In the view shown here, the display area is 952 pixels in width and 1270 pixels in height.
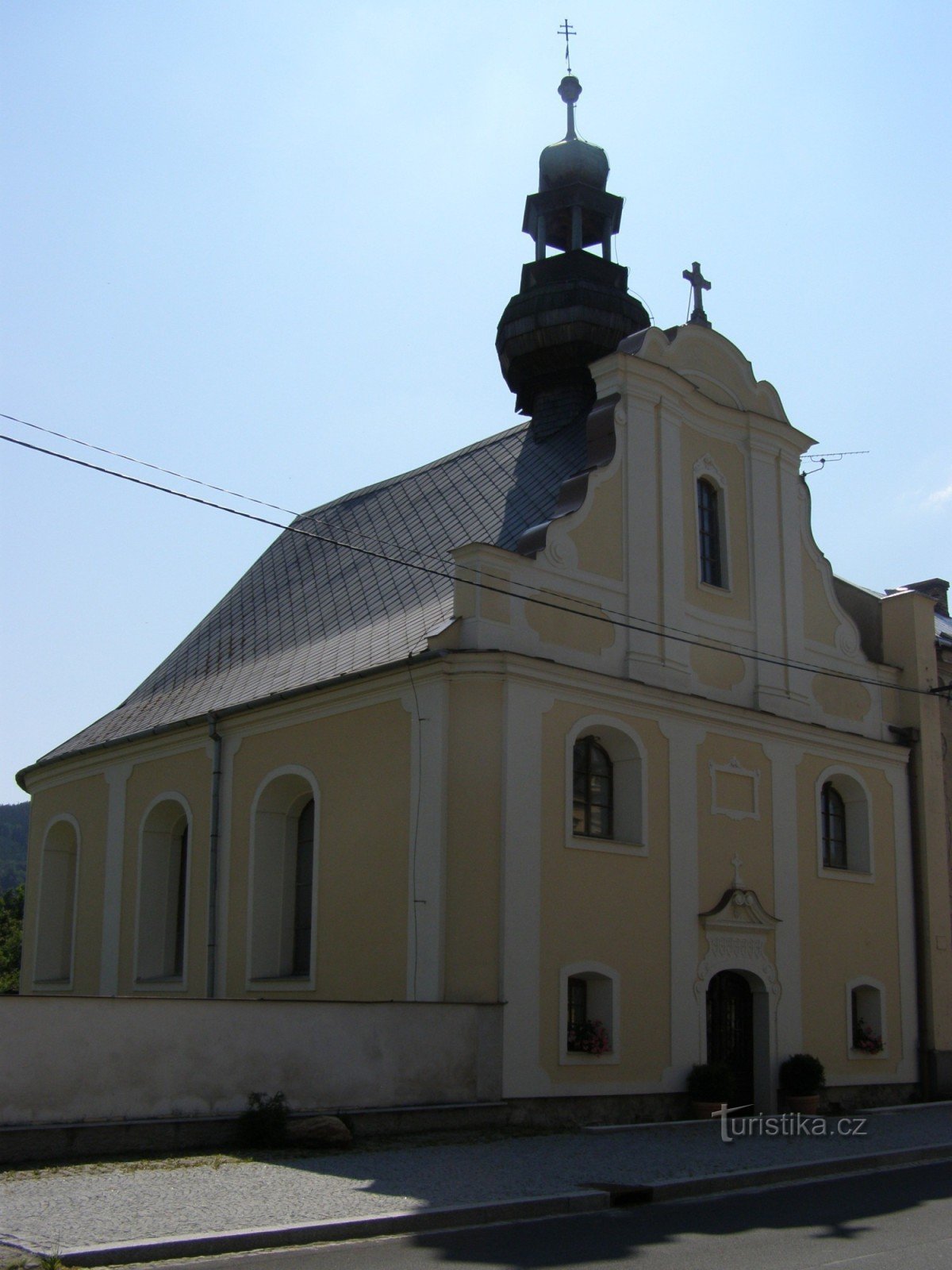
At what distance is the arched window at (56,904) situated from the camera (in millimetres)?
26562

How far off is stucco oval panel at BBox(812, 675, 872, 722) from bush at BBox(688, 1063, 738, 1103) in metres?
6.31

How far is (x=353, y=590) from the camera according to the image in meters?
23.0

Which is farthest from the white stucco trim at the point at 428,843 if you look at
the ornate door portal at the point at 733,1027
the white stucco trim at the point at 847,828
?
the white stucco trim at the point at 847,828

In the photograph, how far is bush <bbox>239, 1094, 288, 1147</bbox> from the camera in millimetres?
13766

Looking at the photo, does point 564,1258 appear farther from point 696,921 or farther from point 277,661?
point 277,661

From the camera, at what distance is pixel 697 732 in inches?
781

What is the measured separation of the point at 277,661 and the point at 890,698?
1007cm

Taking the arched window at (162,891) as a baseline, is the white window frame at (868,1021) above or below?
below

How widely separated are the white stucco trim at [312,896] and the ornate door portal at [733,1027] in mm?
5475

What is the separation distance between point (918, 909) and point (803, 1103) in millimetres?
4633

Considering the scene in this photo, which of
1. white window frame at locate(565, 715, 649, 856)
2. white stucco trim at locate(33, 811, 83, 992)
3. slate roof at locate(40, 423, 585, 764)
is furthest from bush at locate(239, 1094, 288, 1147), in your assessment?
white stucco trim at locate(33, 811, 83, 992)

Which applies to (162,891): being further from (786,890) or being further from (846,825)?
(846,825)

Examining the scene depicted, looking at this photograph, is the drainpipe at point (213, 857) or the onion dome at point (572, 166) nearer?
the drainpipe at point (213, 857)

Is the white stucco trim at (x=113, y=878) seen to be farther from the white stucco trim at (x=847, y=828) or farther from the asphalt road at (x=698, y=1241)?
the asphalt road at (x=698, y=1241)
